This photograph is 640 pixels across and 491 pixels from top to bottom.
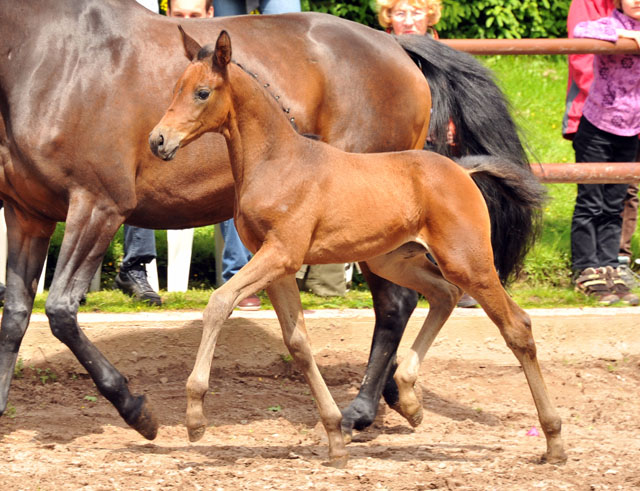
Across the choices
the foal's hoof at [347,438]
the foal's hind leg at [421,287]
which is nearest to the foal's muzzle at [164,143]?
the foal's hind leg at [421,287]

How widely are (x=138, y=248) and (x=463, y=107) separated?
2.19 meters

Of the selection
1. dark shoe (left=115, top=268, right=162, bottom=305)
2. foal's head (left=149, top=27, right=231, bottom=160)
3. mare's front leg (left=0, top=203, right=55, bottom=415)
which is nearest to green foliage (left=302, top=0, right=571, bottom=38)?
dark shoe (left=115, top=268, right=162, bottom=305)

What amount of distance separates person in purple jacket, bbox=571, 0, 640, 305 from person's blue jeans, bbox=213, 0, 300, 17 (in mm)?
1838

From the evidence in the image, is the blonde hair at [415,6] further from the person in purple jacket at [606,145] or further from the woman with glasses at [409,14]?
the person in purple jacket at [606,145]

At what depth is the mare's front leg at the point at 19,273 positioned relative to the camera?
4.84 metres

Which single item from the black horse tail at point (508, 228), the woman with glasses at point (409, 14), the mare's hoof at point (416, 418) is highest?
the woman with glasses at point (409, 14)

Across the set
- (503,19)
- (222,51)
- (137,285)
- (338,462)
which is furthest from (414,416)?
(503,19)

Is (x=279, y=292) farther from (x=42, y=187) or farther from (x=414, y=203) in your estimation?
(x=42, y=187)

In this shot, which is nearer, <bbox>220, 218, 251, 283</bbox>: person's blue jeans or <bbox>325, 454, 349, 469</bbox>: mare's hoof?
<bbox>325, 454, 349, 469</bbox>: mare's hoof

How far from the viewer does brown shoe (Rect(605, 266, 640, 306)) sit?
21.2 feet

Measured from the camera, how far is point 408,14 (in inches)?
246

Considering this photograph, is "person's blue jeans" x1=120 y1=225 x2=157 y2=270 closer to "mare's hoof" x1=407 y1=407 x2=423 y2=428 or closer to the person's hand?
"mare's hoof" x1=407 y1=407 x2=423 y2=428

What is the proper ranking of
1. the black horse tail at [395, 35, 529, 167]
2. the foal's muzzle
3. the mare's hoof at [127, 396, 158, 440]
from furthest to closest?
the black horse tail at [395, 35, 529, 167], the mare's hoof at [127, 396, 158, 440], the foal's muzzle

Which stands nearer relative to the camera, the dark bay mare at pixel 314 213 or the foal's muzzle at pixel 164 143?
the foal's muzzle at pixel 164 143
